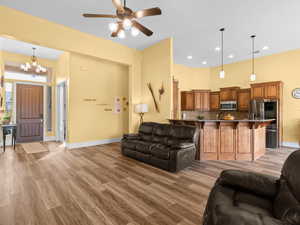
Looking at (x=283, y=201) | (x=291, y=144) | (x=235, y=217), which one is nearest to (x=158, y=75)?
(x=283, y=201)

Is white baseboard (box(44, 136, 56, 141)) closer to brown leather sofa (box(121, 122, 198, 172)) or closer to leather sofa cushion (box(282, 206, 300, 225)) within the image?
brown leather sofa (box(121, 122, 198, 172))

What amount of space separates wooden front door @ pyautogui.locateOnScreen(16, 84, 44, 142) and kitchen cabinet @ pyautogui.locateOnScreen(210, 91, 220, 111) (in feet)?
25.7

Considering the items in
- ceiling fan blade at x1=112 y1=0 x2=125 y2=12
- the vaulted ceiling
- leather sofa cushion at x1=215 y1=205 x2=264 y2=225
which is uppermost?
the vaulted ceiling

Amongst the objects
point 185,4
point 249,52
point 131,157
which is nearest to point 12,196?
point 131,157

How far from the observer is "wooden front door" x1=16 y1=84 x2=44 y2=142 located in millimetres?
5783

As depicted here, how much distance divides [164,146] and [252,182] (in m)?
2.14

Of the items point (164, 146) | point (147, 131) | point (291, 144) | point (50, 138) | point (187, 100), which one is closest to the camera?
point (164, 146)

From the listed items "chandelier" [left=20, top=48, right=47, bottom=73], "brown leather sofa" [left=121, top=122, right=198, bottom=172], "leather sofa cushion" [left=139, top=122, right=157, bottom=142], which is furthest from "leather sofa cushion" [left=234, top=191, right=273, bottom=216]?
"chandelier" [left=20, top=48, right=47, bottom=73]

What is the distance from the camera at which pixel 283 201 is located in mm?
1202

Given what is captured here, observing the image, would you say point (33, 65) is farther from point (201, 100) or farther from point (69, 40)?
point (201, 100)

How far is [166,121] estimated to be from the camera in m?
4.97

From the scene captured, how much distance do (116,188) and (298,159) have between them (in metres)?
2.39

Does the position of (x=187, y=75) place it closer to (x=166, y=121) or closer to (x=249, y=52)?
(x=249, y=52)

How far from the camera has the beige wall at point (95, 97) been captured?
507cm
